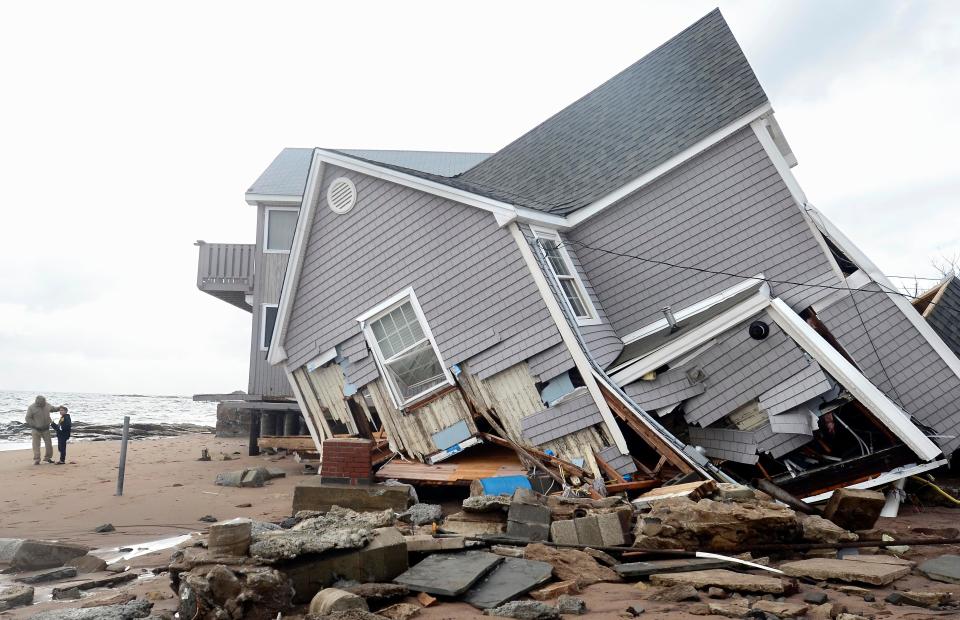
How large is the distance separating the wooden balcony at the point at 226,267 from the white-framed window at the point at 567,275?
11614mm

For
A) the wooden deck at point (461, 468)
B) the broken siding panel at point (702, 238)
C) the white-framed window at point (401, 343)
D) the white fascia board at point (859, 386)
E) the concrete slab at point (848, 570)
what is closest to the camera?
the concrete slab at point (848, 570)

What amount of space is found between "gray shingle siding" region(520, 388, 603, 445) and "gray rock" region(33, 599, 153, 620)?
19.9 feet

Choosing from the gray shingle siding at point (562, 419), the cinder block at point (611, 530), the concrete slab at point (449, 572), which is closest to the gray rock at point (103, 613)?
the concrete slab at point (449, 572)

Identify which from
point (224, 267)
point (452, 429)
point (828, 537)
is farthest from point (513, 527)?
point (224, 267)

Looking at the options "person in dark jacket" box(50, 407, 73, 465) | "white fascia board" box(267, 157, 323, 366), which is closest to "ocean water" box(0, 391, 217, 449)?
"person in dark jacket" box(50, 407, 73, 465)

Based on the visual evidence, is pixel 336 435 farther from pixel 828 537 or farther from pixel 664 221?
pixel 828 537

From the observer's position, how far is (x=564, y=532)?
6.76m

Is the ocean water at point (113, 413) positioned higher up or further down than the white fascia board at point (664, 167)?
higher up

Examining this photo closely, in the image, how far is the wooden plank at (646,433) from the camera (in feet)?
A: 29.9

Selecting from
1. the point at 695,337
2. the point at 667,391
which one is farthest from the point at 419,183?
the point at 667,391

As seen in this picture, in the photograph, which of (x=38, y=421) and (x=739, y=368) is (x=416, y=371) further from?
(x=38, y=421)

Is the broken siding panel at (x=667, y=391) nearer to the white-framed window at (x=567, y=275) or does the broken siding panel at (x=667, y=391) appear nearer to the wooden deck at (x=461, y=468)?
the white-framed window at (x=567, y=275)

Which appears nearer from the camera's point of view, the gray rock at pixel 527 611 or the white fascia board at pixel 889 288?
the gray rock at pixel 527 611

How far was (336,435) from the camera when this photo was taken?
41.8 ft
